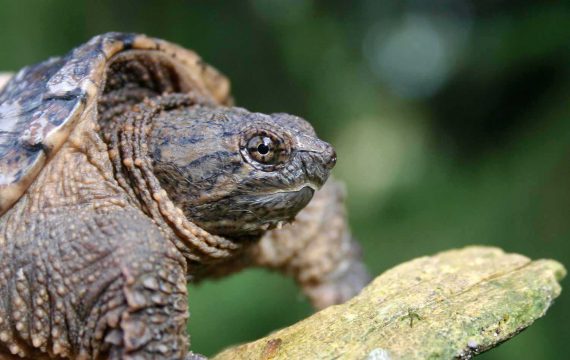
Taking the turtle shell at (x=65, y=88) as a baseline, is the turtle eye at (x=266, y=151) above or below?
below

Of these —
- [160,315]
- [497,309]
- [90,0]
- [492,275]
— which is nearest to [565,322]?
[492,275]

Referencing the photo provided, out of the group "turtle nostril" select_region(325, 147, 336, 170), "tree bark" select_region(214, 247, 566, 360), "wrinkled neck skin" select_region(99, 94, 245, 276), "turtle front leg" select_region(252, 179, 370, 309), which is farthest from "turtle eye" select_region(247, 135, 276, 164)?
"turtle front leg" select_region(252, 179, 370, 309)

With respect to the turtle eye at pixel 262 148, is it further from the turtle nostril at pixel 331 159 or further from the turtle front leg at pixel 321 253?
the turtle front leg at pixel 321 253

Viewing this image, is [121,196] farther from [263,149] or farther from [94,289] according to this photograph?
[263,149]

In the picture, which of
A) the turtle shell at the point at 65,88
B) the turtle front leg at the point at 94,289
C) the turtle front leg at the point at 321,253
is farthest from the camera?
the turtle front leg at the point at 321,253

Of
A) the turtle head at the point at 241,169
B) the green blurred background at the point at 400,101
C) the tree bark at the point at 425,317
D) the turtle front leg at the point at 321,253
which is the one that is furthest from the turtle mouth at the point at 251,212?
the green blurred background at the point at 400,101

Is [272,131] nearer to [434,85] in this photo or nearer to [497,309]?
[497,309]
